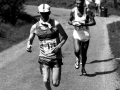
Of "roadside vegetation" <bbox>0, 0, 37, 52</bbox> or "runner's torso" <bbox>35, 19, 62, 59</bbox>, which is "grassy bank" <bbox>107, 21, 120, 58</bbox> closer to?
"roadside vegetation" <bbox>0, 0, 37, 52</bbox>

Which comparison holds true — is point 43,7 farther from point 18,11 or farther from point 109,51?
point 18,11

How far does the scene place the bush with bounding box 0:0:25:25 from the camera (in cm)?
2255

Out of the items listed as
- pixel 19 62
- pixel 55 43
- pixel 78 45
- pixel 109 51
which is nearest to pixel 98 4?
pixel 109 51

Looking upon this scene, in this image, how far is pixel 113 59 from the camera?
12.9 meters

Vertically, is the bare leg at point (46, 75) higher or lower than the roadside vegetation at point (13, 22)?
higher

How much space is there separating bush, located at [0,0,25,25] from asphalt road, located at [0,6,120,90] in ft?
19.7

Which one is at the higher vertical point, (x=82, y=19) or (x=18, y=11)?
(x=82, y=19)

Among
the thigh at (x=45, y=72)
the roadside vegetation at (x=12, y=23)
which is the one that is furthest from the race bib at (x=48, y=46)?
the roadside vegetation at (x=12, y=23)

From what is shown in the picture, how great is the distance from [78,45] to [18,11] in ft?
47.2

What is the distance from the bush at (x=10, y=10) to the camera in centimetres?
2255

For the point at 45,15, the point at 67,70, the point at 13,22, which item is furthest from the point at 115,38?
the point at 45,15

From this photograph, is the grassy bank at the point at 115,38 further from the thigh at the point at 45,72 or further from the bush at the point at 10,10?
the thigh at the point at 45,72

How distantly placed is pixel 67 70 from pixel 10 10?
41.8 feet

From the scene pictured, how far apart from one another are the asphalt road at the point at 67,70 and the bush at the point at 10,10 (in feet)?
19.7
